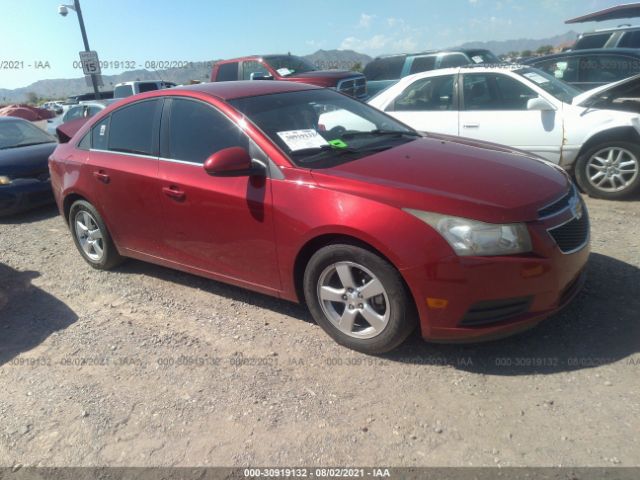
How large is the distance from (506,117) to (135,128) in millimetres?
4327

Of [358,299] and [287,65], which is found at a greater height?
[287,65]

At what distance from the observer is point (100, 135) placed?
14.8 ft

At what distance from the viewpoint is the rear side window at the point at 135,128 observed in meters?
4.03

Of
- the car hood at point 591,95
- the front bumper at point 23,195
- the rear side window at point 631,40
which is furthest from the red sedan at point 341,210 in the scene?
the rear side window at point 631,40

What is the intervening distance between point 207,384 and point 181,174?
1507 millimetres

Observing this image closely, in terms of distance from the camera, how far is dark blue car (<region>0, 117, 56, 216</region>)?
6.93m

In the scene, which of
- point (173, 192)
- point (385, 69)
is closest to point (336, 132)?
point (173, 192)

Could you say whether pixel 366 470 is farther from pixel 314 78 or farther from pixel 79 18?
pixel 79 18

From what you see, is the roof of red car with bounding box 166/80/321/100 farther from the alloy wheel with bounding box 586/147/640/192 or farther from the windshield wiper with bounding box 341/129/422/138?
the alloy wheel with bounding box 586/147/640/192

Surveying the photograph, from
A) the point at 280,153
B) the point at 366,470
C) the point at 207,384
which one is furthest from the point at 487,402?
the point at 280,153

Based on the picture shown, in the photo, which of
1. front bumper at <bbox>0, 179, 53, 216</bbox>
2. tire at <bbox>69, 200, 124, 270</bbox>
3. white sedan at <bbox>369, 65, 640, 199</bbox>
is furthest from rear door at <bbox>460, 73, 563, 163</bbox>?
front bumper at <bbox>0, 179, 53, 216</bbox>

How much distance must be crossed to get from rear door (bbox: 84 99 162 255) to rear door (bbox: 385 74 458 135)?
12.1ft

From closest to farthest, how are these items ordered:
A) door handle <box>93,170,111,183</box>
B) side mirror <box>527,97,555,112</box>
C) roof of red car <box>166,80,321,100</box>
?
roof of red car <box>166,80,321,100</box>
door handle <box>93,170,111,183</box>
side mirror <box>527,97,555,112</box>

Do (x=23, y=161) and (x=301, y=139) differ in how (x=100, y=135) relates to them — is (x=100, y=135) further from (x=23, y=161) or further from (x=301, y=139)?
(x=23, y=161)
